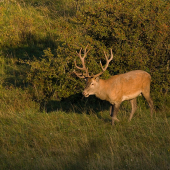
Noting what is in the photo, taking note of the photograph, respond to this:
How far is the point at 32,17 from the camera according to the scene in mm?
16422

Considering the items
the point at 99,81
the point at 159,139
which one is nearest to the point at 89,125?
the point at 99,81

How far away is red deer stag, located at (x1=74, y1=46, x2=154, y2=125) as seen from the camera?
7695mm

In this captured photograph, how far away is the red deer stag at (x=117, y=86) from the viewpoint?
25.2 feet

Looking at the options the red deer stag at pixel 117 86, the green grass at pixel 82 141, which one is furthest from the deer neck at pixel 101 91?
the green grass at pixel 82 141

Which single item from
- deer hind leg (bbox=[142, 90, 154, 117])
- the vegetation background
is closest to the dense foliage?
the vegetation background

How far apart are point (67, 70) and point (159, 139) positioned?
13.2 ft

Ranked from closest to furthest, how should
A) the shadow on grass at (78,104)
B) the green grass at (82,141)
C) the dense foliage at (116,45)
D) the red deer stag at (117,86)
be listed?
Answer: the green grass at (82,141) < the red deer stag at (117,86) < the dense foliage at (116,45) < the shadow on grass at (78,104)

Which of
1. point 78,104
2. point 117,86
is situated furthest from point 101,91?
point 78,104

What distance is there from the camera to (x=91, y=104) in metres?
9.43

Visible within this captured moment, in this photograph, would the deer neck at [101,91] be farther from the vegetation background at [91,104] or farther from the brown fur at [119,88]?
the vegetation background at [91,104]

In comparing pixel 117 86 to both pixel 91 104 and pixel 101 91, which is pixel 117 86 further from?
pixel 91 104

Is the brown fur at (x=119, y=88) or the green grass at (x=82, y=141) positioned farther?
the brown fur at (x=119, y=88)

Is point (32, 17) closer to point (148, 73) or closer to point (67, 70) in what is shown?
point (67, 70)

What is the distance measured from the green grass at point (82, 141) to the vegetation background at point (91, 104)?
0.02 m
